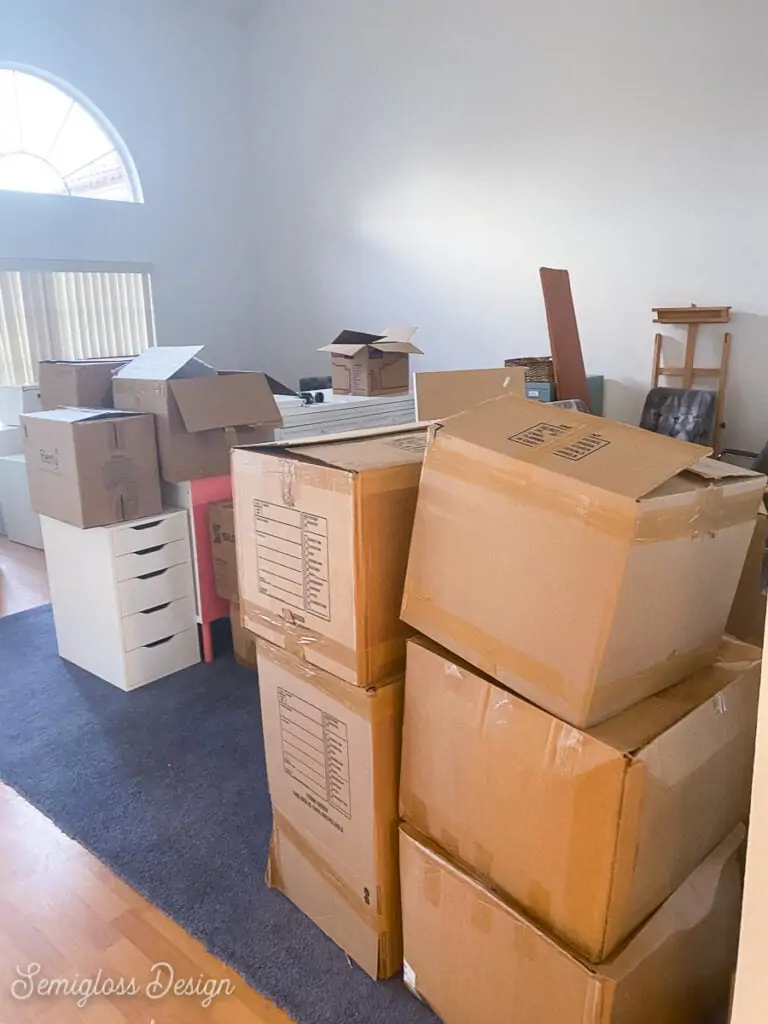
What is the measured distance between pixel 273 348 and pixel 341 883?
5.84m

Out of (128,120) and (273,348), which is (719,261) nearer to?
(273,348)

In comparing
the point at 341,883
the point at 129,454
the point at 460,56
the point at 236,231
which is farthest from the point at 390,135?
the point at 341,883

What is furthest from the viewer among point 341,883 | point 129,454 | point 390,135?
point 390,135

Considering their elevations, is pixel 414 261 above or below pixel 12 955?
above

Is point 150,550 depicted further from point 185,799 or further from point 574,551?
point 574,551

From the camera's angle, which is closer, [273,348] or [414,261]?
[414,261]

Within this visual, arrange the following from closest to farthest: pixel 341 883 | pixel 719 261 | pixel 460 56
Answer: pixel 341 883, pixel 719 261, pixel 460 56

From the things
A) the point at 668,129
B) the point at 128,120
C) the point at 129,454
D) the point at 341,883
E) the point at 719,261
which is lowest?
the point at 341,883

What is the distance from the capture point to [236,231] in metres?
6.63

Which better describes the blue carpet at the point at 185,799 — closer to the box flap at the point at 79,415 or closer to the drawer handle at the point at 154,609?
the drawer handle at the point at 154,609

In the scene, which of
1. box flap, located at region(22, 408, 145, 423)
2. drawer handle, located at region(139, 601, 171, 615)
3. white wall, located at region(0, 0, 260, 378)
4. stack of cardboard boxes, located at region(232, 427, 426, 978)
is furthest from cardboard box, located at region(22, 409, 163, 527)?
white wall, located at region(0, 0, 260, 378)

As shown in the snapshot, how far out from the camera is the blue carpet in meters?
1.59

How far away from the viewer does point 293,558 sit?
143 centimetres

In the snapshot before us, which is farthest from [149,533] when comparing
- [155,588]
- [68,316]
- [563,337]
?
[68,316]
